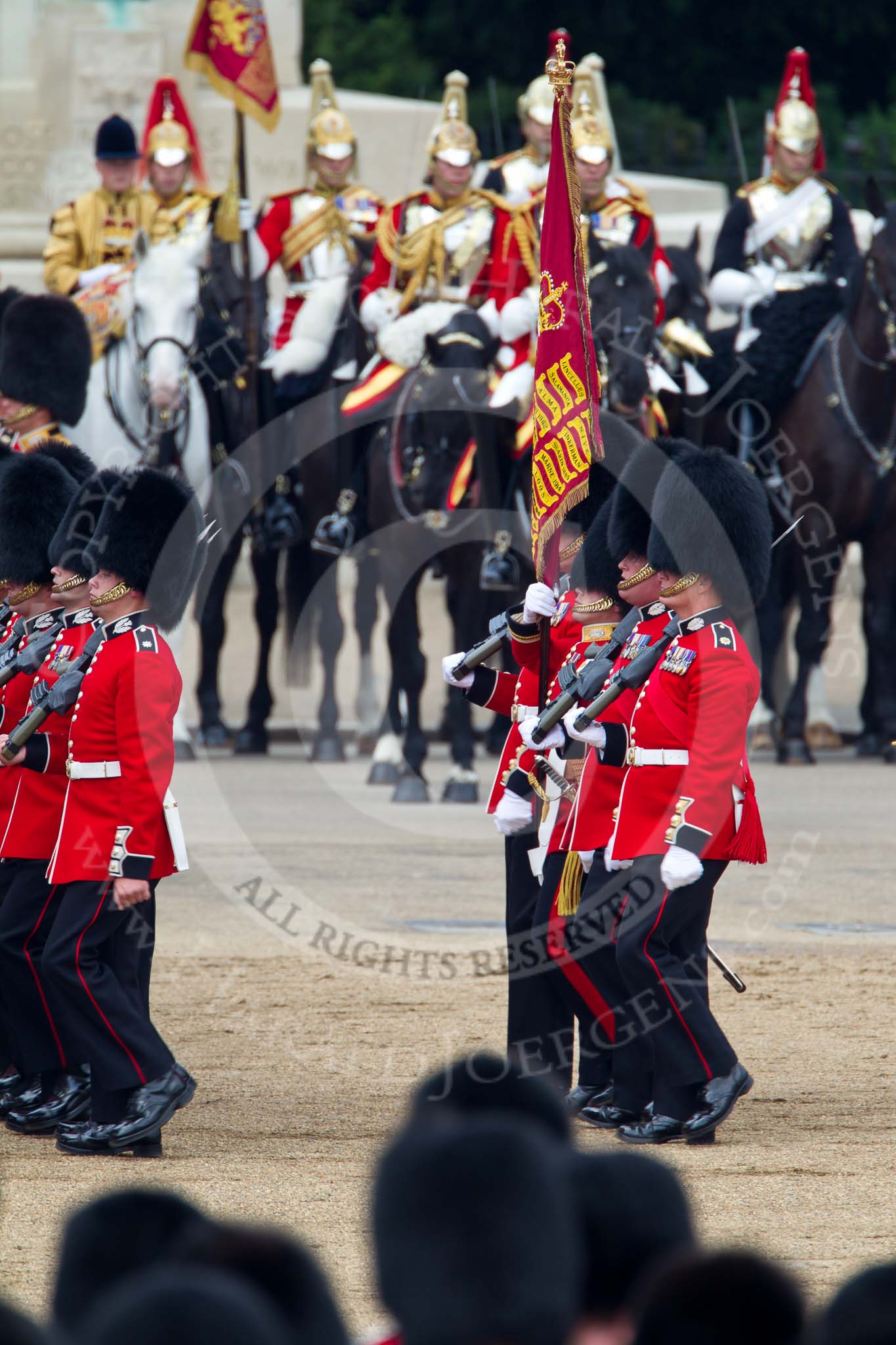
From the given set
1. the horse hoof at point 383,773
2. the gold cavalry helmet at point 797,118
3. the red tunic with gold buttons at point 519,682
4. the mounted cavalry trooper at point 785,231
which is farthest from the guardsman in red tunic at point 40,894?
Result: the gold cavalry helmet at point 797,118

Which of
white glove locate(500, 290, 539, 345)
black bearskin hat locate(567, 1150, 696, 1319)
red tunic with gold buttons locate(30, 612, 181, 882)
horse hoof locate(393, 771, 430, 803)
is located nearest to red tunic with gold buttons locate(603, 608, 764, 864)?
red tunic with gold buttons locate(30, 612, 181, 882)

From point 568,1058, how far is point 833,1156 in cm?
78

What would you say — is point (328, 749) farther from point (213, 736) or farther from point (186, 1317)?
point (186, 1317)

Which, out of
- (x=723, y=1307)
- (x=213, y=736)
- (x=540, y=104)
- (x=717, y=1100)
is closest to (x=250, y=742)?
(x=213, y=736)

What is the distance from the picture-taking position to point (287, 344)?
11.8m

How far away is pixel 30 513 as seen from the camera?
18.6 ft

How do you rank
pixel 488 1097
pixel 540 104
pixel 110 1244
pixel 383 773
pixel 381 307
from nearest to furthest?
1. pixel 110 1244
2. pixel 488 1097
3. pixel 383 773
4. pixel 381 307
5. pixel 540 104

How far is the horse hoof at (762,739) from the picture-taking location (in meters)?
11.7

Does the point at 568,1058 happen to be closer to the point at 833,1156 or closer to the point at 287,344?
the point at 833,1156

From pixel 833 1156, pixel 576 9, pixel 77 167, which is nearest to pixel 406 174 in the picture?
pixel 77 167

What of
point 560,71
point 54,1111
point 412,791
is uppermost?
point 560,71

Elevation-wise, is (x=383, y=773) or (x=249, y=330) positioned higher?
(x=249, y=330)

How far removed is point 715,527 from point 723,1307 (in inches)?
127

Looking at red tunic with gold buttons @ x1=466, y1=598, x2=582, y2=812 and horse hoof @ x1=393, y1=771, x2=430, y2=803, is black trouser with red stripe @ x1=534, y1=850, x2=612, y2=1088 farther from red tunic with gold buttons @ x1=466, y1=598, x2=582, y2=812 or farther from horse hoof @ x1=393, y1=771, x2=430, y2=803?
horse hoof @ x1=393, y1=771, x2=430, y2=803
